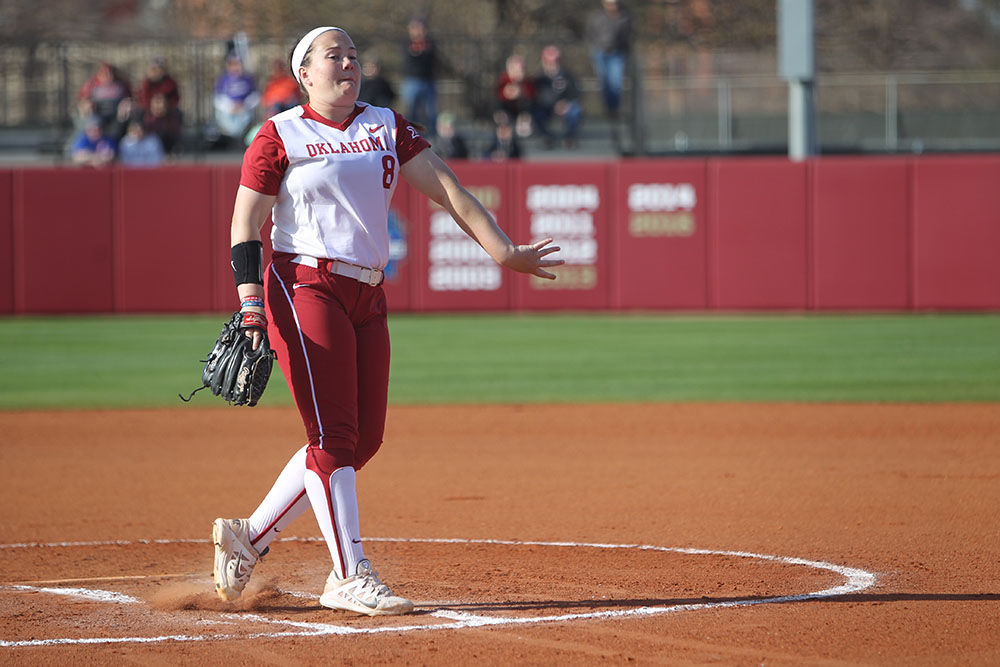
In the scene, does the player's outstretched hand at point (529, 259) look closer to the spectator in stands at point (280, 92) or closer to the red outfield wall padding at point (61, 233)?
the spectator in stands at point (280, 92)

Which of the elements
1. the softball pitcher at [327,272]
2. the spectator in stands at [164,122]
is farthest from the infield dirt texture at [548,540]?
the spectator in stands at [164,122]

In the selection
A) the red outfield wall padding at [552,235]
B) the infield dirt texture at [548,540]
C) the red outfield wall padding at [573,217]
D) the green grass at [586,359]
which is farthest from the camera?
the red outfield wall padding at [573,217]

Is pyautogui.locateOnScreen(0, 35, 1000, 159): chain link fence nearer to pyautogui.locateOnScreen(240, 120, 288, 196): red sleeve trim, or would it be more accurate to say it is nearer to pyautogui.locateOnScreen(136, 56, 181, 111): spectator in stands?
pyautogui.locateOnScreen(136, 56, 181, 111): spectator in stands

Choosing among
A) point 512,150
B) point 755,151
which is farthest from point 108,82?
point 755,151

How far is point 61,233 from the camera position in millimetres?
19906

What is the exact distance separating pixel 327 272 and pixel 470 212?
575 mm

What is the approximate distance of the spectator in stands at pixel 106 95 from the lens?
2117cm

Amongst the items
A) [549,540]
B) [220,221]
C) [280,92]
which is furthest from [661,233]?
[549,540]

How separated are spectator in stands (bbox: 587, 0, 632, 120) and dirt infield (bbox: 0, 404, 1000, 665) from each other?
1209 centimetres

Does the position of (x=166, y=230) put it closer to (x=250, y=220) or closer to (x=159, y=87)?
(x=159, y=87)

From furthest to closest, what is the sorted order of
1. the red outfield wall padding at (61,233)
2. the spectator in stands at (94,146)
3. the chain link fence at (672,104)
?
the chain link fence at (672,104)
the spectator in stands at (94,146)
the red outfield wall padding at (61,233)

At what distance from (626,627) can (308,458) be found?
47.8 inches

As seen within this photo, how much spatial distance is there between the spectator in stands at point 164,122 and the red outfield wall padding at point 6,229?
2.31m

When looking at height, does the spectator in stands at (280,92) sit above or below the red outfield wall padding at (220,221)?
above
